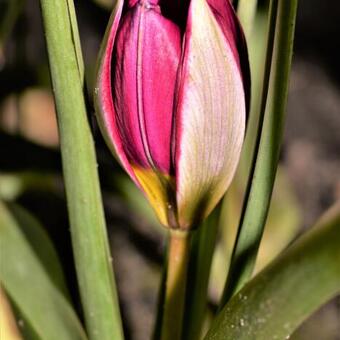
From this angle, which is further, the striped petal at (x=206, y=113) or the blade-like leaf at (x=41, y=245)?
the blade-like leaf at (x=41, y=245)

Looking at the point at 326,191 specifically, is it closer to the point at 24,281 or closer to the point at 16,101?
the point at 16,101

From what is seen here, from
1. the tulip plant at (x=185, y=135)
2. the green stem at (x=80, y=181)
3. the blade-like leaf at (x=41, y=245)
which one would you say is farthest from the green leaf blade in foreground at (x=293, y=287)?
the blade-like leaf at (x=41, y=245)

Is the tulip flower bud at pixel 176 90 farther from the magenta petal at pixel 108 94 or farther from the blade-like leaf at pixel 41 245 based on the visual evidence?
the blade-like leaf at pixel 41 245

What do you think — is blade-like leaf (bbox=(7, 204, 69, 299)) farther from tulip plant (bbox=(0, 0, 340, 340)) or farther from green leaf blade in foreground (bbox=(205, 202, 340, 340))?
green leaf blade in foreground (bbox=(205, 202, 340, 340))

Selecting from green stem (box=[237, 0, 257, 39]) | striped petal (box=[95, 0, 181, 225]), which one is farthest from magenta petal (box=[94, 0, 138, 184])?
green stem (box=[237, 0, 257, 39])

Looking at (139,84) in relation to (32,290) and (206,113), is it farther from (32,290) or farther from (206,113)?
(32,290)

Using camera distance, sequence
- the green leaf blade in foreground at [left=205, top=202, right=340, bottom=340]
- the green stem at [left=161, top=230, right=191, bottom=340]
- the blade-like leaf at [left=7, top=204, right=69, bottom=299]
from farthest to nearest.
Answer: the blade-like leaf at [left=7, top=204, right=69, bottom=299] < the green stem at [left=161, top=230, right=191, bottom=340] < the green leaf blade in foreground at [left=205, top=202, right=340, bottom=340]
